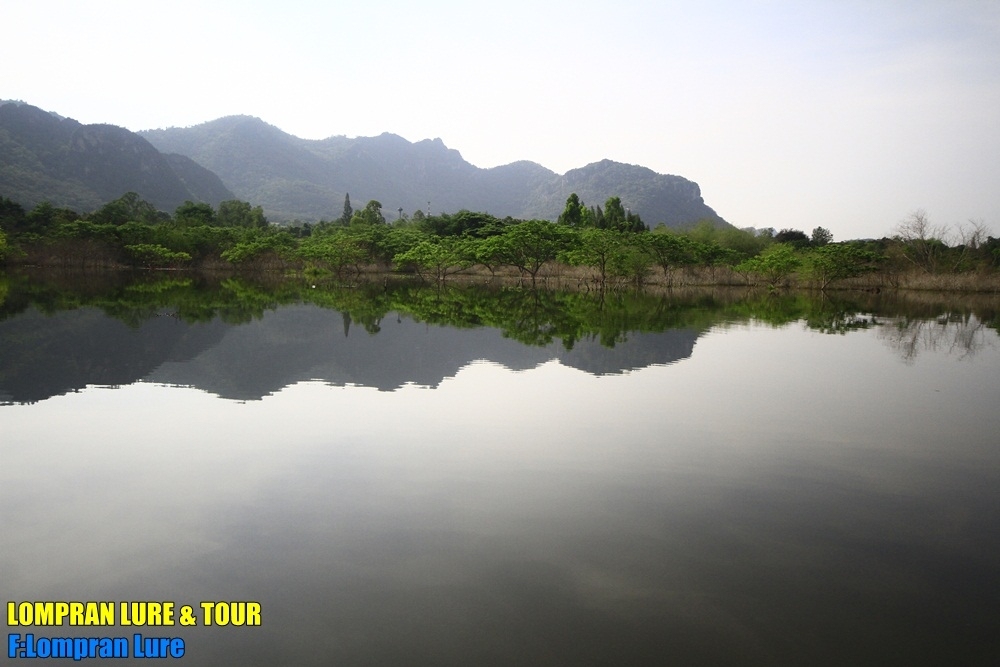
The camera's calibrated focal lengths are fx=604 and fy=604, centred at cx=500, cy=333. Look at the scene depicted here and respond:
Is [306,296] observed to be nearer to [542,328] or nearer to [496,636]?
[542,328]

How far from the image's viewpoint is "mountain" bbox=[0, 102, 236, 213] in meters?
93.1

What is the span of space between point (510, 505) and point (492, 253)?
1546 inches

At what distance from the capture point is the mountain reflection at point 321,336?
1073 cm

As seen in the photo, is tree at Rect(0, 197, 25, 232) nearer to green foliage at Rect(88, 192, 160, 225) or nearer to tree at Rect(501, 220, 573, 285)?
green foliage at Rect(88, 192, 160, 225)

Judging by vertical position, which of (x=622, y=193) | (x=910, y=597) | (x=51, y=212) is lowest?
(x=910, y=597)

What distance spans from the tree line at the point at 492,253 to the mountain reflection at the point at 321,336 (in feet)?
58.2

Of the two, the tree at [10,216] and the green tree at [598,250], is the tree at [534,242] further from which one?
the tree at [10,216]

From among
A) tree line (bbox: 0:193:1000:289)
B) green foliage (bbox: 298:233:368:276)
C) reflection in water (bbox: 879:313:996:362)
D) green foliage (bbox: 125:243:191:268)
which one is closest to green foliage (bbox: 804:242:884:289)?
tree line (bbox: 0:193:1000:289)

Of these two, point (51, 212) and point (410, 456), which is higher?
point (51, 212)

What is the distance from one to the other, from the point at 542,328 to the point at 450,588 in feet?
46.6

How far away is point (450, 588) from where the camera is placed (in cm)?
393

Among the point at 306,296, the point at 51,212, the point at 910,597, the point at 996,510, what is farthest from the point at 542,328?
the point at 51,212

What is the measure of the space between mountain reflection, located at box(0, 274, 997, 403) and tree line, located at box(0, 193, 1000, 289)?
17741mm

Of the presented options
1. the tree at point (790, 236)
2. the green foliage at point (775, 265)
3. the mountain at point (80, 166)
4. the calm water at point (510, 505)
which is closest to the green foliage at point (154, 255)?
the calm water at point (510, 505)
